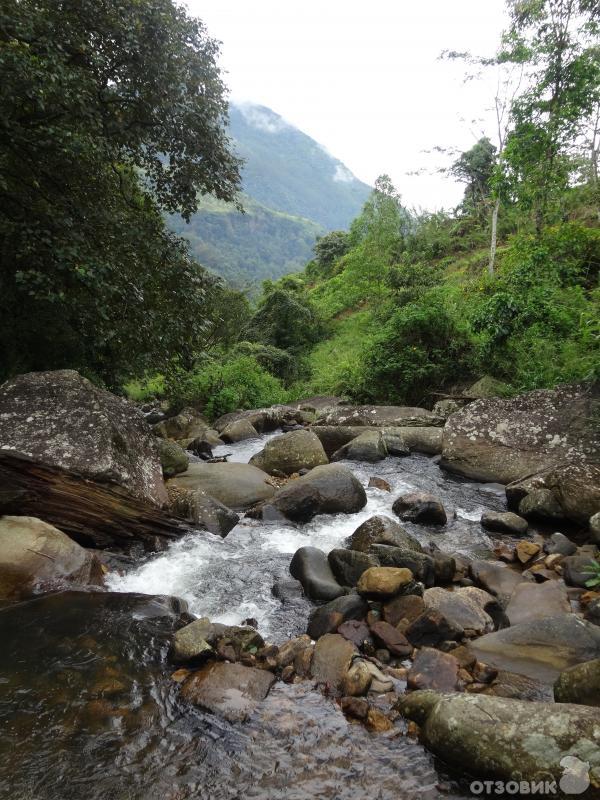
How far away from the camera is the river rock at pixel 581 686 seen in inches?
153

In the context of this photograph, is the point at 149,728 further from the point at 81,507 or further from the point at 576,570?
the point at 576,570

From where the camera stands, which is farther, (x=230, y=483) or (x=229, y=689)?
(x=230, y=483)

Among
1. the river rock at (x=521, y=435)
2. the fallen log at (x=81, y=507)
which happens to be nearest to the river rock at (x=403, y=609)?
the fallen log at (x=81, y=507)

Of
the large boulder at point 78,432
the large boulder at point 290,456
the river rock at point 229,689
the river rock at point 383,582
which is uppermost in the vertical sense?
the large boulder at point 78,432

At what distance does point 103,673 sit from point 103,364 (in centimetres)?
700

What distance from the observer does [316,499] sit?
8.95m

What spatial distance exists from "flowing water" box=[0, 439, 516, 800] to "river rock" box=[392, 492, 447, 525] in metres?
3.33

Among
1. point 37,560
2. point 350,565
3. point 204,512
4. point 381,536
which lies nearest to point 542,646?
point 350,565

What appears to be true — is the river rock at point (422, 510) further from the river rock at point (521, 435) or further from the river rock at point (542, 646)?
the river rock at point (542, 646)

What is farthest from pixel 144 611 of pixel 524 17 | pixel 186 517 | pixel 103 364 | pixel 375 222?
pixel 375 222

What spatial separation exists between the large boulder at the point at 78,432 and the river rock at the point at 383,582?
3648 mm

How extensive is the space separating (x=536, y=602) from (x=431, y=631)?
5.09ft

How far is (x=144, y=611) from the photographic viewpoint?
5641 mm

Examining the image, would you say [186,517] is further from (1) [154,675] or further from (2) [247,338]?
(2) [247,338]
